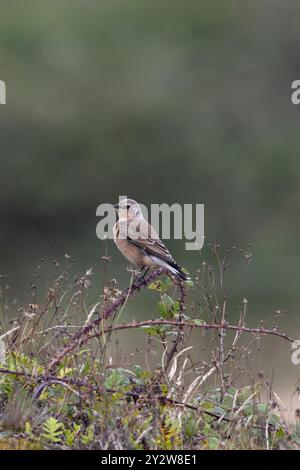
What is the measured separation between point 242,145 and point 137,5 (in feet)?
18.4

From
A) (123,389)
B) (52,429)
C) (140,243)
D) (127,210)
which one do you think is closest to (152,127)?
(127,210)

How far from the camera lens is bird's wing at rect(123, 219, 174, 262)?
9156mm

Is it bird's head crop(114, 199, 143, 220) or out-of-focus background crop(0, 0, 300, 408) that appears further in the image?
out-of-focus background crop(0, 0, 300, 408)

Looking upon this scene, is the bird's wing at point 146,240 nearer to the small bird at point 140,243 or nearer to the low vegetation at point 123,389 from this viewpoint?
the small bird at point 140,243

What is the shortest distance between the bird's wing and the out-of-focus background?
624 cm

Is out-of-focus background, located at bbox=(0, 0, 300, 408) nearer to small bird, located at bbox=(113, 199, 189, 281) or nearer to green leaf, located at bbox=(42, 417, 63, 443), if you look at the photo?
small bird, located at bbox=(113, 199, 189, 281)

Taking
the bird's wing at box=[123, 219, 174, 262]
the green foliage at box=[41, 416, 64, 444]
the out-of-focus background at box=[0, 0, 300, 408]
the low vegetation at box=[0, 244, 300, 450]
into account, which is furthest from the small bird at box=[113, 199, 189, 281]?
the out-of-focus background at box=[0, 0, 300, 408]

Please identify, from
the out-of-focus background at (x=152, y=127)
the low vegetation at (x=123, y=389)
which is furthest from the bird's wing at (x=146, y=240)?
the out-of-focus background at (x=152, y=127)

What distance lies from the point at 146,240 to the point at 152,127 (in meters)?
14.0

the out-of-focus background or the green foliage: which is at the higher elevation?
the out-of-focus background

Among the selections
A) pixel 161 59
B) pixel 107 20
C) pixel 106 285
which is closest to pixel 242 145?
pixel 161 59

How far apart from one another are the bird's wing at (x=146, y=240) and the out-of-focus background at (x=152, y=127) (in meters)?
6.24

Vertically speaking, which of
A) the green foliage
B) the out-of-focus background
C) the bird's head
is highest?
the out-of-focus background

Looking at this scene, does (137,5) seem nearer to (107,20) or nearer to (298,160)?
(107,20)
